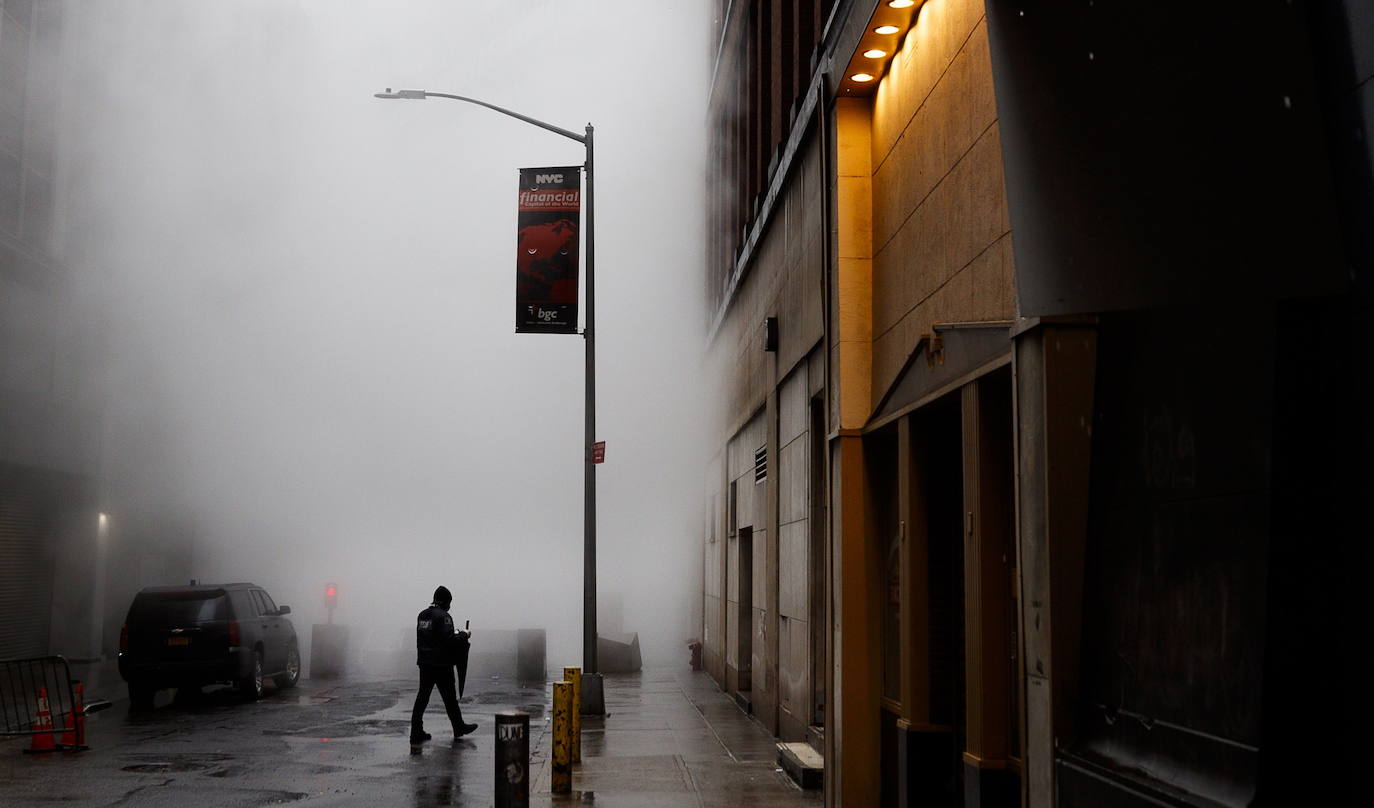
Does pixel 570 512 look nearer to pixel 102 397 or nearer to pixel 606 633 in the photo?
pixel 606 633

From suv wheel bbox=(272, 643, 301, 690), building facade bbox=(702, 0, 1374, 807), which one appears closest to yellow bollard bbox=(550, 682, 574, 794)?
building facade bbox=(702, 0, 1374, 807)

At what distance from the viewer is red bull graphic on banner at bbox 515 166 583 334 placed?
14.8 m

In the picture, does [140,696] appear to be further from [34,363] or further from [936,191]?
[936,191]

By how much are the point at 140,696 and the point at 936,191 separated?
12.4 meters

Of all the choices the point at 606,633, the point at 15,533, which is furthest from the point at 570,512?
the point at 15,533

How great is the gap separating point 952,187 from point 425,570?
3394 cm

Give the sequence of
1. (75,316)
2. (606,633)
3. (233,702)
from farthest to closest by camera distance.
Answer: (606,633)
(75,316)
(233,702)

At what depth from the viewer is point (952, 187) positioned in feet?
21.4

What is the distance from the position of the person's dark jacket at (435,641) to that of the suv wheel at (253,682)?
457 centimetres

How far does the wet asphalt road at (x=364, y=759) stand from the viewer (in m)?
8.74

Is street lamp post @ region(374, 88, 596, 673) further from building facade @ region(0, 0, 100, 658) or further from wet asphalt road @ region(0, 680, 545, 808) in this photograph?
building facade @ region(0, 0, 100, 658)

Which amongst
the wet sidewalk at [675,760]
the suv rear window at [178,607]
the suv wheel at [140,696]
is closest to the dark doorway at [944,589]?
the wet sidewalk at [675,760]

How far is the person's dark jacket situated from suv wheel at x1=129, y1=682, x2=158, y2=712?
495 cm

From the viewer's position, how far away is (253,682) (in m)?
15.8
